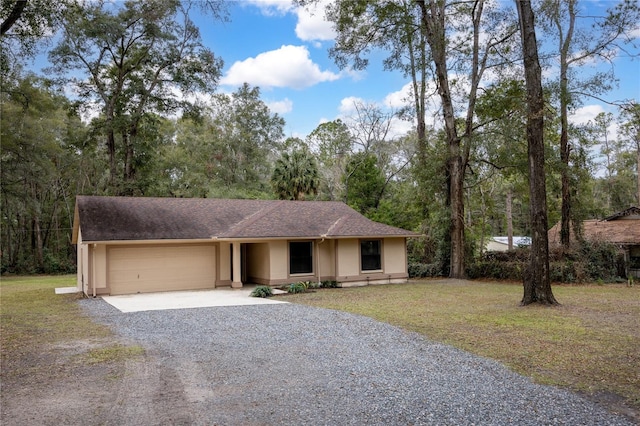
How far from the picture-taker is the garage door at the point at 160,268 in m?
16.0

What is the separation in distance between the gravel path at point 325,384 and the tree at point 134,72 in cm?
2071

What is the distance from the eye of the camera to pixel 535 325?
9148mm

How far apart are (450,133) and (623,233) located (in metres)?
9.03

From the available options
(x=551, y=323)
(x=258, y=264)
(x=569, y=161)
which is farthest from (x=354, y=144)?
(x=551, y=323)

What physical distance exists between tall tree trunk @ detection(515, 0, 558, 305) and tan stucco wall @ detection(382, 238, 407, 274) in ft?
24.8

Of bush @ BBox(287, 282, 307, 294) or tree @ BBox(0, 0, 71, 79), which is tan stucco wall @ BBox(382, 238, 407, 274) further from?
tree @ BBox(0, 0, 71, 79)

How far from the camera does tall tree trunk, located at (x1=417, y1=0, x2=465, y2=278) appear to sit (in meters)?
19.6

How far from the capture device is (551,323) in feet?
30.8

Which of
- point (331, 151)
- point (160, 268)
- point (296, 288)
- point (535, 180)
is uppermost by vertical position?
point (331, 151)

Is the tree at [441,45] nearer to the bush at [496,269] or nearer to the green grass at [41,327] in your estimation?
the bush at [496,269]

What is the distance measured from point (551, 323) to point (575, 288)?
8.71 meters

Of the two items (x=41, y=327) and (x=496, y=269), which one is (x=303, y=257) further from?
(x=41, y=327)

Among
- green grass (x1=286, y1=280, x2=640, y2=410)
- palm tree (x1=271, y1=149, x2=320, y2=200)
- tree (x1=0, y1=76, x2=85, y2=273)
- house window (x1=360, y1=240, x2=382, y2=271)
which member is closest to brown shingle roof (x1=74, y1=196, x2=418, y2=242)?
house window (x1=360, y1=240, x2=382, y2=271)

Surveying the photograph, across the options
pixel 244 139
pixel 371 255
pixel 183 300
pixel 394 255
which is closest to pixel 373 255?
pixel 371 255
